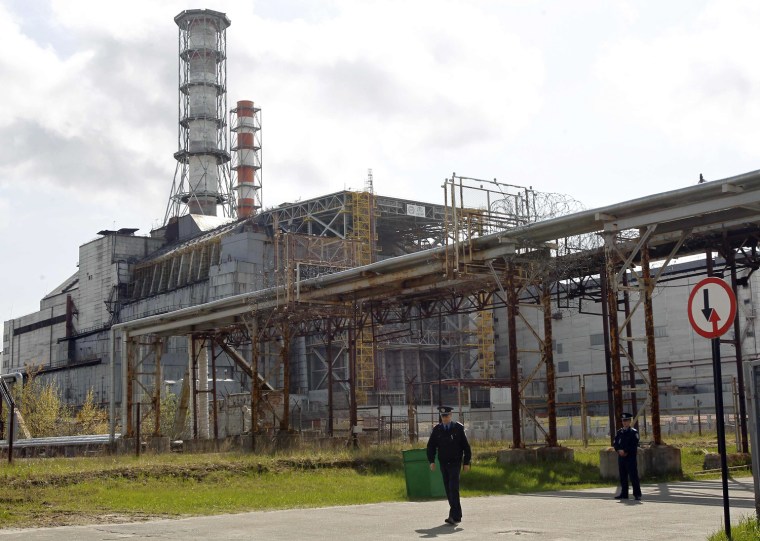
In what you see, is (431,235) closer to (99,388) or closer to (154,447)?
(99,388)

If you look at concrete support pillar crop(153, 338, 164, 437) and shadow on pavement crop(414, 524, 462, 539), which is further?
concrete support pillar crop(153, 338, 164, 437)

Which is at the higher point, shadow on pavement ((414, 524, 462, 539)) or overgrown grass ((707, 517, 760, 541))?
overgrown grass ((707, 517, 760, 541))

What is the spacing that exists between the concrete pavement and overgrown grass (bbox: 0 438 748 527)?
1616 millimetres

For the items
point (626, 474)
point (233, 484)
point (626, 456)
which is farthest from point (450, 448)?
point (233, 484)

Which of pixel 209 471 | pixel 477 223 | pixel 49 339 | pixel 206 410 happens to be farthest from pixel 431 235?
pixel 209 471

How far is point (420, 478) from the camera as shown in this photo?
16.1 metres

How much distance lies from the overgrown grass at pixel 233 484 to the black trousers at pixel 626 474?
2988 millimetres

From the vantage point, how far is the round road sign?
9008 mm

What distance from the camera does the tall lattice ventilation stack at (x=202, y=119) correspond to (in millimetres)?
84938

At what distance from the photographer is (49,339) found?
87.1 m

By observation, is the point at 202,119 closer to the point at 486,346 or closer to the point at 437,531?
the point at 486,346

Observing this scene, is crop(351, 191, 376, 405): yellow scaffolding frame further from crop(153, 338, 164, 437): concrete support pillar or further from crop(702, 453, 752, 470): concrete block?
crop(702, 453, 752, 470): concrete block

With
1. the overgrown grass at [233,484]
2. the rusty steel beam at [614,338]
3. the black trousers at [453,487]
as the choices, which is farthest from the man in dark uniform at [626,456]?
the rusty steel beam at [614,338]

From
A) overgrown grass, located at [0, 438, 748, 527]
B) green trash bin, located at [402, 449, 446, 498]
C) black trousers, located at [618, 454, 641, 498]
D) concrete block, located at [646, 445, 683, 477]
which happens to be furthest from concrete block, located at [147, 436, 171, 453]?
black trousers, located at [618, 454, 641, 498]
